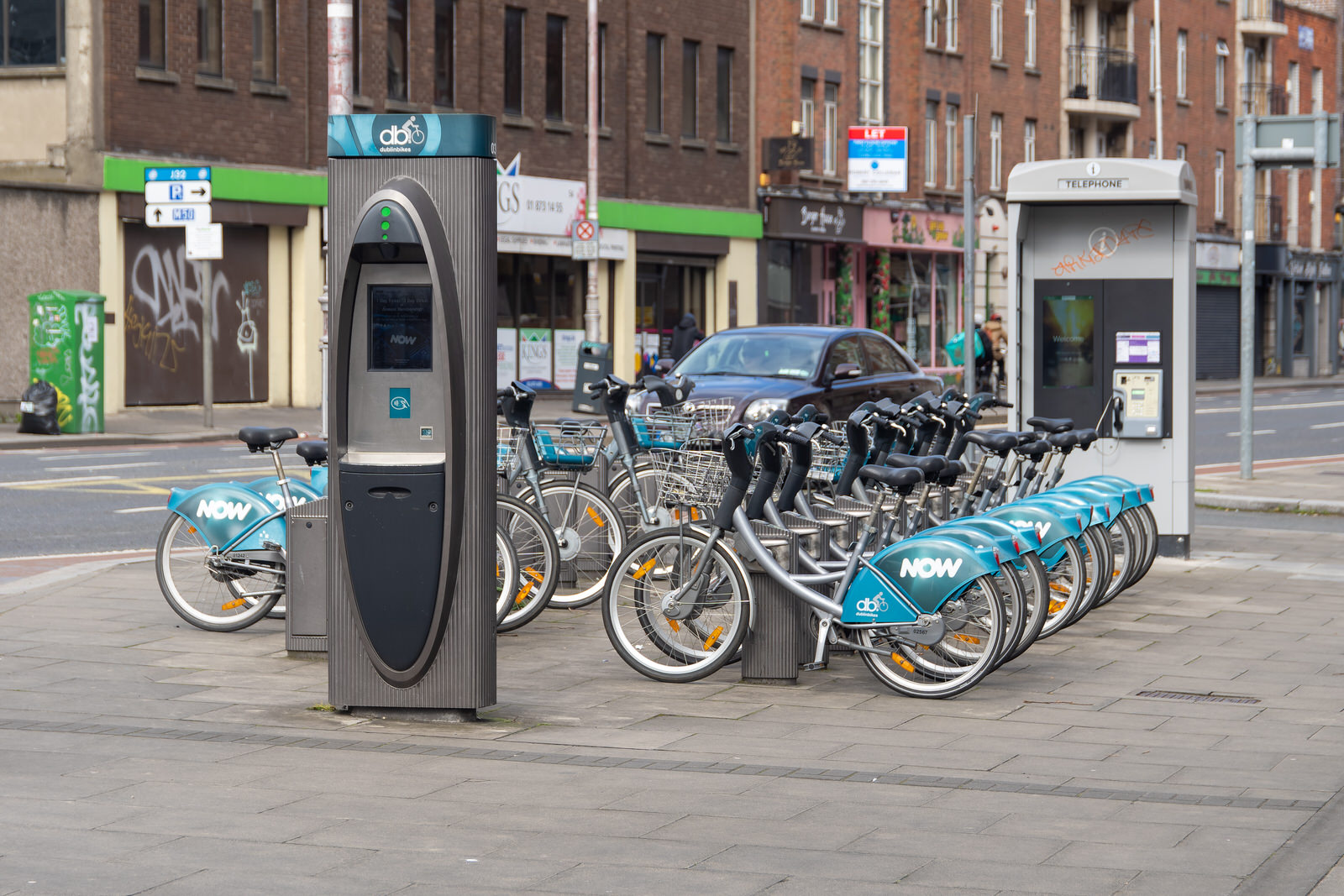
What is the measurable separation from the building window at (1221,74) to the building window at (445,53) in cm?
3441

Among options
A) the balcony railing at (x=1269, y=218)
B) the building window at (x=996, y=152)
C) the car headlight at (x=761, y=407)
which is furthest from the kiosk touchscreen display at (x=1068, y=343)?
the balcony railing at (x=1269, y=218)

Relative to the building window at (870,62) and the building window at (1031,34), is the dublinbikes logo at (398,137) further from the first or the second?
the building window at (1031,34)

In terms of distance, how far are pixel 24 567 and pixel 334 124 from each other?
5.90m

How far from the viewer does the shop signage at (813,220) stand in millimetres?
42219

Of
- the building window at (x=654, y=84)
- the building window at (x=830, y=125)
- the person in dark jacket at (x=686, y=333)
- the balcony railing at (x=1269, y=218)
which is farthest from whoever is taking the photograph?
the balcony railing at (x=1269, y=218)

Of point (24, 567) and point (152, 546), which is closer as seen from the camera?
point (24, 567)

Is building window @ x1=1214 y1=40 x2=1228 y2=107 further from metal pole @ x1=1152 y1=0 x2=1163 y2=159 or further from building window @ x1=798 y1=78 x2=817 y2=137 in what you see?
building window @ x1=798 y1=78 x2=817 y2=137

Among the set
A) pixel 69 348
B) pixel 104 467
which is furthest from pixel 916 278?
pixel 104 467

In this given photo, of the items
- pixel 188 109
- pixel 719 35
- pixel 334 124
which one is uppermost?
pixel 719 35

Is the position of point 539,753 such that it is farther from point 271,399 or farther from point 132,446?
point 271,399

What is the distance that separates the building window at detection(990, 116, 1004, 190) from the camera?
164 ft

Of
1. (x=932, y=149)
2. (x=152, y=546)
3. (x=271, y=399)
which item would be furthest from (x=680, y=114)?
(x=152, y=546)

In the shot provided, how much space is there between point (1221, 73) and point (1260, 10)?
338cm

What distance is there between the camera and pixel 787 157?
41938 mm
